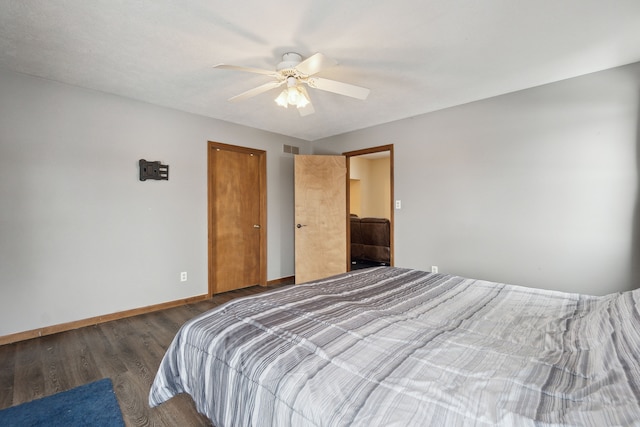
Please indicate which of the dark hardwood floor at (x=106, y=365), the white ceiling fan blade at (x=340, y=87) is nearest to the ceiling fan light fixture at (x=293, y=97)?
the white ceiling fan blade at (x=340, y=87)

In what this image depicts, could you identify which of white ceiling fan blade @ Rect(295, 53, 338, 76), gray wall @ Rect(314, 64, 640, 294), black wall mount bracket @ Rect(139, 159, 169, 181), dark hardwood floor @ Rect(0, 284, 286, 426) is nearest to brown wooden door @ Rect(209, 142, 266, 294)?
black wall mount bracket @ Rect(139, 159, 169, 181)

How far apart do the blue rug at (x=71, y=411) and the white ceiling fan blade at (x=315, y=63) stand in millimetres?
2402

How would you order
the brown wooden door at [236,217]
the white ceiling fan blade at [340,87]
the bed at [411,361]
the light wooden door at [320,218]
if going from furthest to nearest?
the light wooden door at [320,218]
the brown wooden door at [236,217]
the white ceiling fan blade at [340,87]
the bed at [411,361]

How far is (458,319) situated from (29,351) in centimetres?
328

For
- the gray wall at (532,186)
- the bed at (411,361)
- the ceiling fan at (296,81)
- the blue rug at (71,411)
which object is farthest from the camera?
the gray wall at (532,186)

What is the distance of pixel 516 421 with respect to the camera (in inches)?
26.9

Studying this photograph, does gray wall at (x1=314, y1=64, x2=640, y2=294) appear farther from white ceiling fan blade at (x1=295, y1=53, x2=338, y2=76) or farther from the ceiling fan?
white ceiling fan blade at (x1=295, y1=53, x2=338, y2=76)

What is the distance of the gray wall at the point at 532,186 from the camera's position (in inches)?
96.8

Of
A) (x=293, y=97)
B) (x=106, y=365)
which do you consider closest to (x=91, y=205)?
(x=106, y=365)

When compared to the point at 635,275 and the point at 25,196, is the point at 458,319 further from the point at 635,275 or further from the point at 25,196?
the point at 25,196

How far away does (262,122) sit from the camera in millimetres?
3924

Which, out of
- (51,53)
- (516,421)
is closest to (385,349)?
(516,421)

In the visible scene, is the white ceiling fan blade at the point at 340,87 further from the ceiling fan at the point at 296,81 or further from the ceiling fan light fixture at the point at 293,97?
the ceiling fan light fixture at the point at 293,97

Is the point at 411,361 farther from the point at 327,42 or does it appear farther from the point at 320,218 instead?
the point at 320,218
